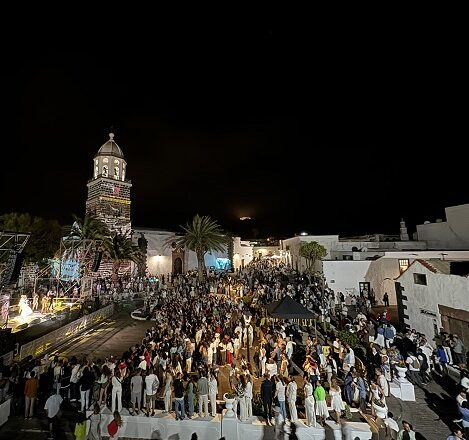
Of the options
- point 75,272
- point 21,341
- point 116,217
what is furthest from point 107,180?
point 21,341

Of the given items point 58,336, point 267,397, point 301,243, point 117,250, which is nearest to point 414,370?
point 267,397

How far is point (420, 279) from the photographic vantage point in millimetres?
15492

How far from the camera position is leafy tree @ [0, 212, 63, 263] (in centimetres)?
2986

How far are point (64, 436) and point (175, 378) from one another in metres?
3.15

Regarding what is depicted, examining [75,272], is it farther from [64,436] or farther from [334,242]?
[334,242]

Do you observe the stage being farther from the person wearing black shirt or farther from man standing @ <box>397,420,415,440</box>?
man standing @ <box>397,420,415,440</box>

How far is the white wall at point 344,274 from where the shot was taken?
2541cm

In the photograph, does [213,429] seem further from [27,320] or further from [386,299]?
[386,299]

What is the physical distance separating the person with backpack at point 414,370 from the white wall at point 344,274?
15001 millimetres

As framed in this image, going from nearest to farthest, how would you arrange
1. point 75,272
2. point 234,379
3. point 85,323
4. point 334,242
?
point 234,379 → point 85,323 → point 75,272 → point 334,242

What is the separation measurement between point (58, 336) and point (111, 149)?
2915cm

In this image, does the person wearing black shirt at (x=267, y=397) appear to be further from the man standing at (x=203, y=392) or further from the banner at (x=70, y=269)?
the banner at (x=70, y=269)

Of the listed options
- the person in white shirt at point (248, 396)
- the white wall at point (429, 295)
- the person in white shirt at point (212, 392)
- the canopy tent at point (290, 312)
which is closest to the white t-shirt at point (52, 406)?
the person in white shirt at point (212, 392)

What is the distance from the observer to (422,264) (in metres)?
15.3
